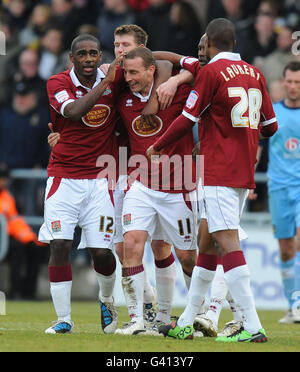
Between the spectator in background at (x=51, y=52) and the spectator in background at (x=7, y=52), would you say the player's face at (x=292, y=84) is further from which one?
the spectator in background at (x=7, y=52)

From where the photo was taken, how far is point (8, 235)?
13531 millimetres

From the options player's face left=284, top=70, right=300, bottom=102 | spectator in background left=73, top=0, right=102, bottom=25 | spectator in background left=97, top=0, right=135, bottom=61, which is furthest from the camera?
spectator in background left=73, top=0, right=102, bottom=25

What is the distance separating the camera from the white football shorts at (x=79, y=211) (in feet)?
25.0

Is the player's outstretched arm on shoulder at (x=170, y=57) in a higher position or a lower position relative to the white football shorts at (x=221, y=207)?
higher

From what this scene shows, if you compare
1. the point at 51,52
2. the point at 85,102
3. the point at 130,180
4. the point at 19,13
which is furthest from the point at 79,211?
the point at 19,13

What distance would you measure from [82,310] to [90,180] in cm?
425

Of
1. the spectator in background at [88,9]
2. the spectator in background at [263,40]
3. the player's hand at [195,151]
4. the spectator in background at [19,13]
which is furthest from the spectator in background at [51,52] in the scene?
the player's hand at [195,151]

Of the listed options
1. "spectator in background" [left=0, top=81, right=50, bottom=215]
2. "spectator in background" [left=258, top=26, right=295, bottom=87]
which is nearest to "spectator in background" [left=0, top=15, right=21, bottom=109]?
"spectator in background" [left=0, top=81, right=50, bottom=215]

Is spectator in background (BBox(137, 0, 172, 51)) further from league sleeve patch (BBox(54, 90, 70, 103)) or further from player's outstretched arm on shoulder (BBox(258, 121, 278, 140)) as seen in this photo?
player's outstretched arm on shoulder (BBox(258, 121, 278, 140))

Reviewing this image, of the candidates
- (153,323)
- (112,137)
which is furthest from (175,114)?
(153,323)

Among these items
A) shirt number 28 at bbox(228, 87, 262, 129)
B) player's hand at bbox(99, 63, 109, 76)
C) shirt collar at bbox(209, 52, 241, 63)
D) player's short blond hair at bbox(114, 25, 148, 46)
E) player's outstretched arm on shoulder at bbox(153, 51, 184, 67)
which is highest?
player's short blond hair at bbox(114, 25, 148, 46)

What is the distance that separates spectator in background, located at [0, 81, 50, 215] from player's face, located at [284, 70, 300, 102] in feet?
15.7

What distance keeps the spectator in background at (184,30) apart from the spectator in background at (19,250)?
3.33 m

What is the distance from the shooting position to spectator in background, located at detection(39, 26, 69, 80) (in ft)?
49.8
